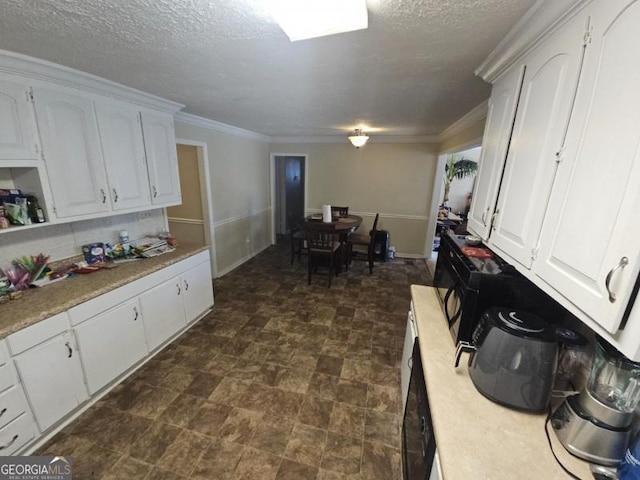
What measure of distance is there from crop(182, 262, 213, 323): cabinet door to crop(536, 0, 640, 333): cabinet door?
2871 mm

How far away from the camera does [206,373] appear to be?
7.30 ft

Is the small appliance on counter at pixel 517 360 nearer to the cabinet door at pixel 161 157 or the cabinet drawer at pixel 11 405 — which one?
the cabinet drawer at pixel 11 405

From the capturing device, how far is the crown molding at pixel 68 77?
1546 mm

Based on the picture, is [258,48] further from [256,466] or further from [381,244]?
[381,244]

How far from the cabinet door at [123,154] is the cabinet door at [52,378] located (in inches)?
45.8

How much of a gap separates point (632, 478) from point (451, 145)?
12.9ft

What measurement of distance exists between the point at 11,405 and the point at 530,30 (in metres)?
3.20

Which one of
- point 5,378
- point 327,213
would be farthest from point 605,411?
point 327,213

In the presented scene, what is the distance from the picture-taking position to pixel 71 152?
1914 mm

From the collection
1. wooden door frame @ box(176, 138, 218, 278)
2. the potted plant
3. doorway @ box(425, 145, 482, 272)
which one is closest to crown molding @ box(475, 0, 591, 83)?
wooden door frame @ box(176, 138, 218, 278)

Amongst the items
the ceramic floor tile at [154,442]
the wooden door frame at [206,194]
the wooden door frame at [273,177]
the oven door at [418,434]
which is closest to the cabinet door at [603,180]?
the oven door at [418,434]

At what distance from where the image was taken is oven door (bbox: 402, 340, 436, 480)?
40.2 inches

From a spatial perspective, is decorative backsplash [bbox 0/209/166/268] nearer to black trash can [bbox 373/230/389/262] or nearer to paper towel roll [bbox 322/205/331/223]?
paper towel roll [bbox 322/205/331/223]

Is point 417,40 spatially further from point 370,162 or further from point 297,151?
point 297,151
